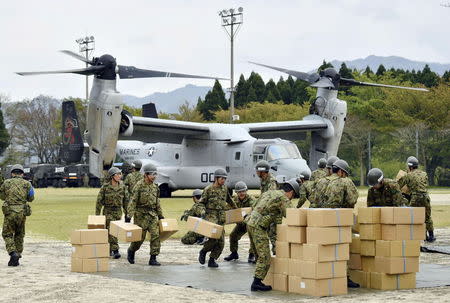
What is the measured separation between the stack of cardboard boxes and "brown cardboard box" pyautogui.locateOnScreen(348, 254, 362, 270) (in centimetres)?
15

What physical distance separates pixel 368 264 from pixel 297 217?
145cm

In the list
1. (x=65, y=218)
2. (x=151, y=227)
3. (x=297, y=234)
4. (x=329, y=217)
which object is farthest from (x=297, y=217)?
(x=65, y=218)

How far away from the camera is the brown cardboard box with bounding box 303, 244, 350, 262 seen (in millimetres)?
10281

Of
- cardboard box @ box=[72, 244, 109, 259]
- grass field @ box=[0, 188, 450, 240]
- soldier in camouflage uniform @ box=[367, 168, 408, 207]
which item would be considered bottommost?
grass field @ box=[0, 188, 450, 240]

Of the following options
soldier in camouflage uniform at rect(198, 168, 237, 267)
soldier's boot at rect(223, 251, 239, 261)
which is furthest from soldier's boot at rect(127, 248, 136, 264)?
soldier's boot at rect(223, 251, 239, 261)

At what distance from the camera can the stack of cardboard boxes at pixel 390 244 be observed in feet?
35.7

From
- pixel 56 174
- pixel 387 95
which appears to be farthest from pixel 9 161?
pixel 387 95

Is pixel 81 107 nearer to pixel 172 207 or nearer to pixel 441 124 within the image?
pixel 441 124

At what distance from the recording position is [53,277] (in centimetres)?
1199

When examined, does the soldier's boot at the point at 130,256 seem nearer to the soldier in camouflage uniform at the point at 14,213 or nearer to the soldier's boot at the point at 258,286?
the soldier in camouflage uniform at the point at 14,213

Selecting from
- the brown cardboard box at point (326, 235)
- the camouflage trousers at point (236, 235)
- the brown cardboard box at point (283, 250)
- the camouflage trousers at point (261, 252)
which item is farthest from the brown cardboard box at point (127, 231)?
the brown cardboard box at point (326, 235)

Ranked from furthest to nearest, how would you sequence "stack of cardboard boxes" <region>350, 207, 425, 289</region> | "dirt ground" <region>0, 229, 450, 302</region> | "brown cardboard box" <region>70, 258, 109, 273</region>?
1. "brown cardboard box" <region>70, 258, 109, 273</region>
2. "stack of cardboard boxes" <region>350, 207, 425, 289</region>
3. "dirt ground" <region>0, 229, 450, 302</region>

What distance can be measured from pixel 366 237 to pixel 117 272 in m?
4.10

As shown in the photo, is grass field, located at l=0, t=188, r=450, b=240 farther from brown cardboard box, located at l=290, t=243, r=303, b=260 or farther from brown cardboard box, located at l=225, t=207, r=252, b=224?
brown cardboard box, located at l=290, t=243, r=303, b=260
